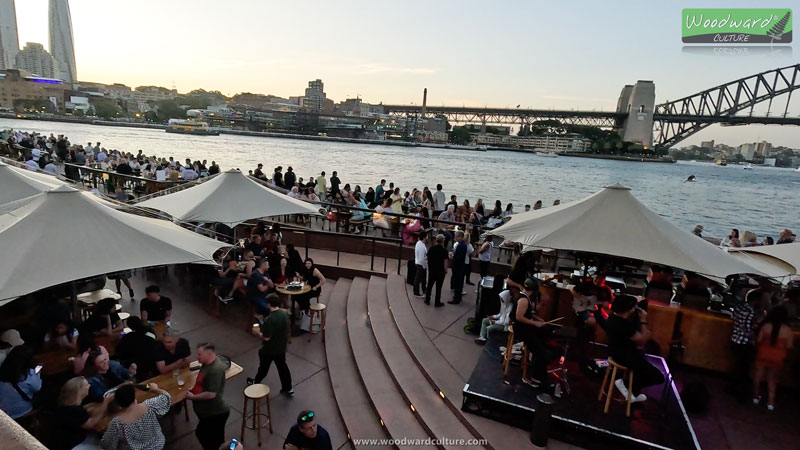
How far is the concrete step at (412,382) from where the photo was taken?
198 inches

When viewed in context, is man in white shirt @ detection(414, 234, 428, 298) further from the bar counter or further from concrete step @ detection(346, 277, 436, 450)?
the bar counter

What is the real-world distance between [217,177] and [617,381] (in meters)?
8.89

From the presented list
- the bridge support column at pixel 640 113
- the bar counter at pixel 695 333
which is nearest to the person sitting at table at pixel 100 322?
the bar counter at pixel 695 333

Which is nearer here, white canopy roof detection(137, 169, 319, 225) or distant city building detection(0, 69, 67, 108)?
white canopy roof detection(137, 169, 319, 225)

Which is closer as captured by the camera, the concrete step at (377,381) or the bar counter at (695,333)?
the concrete step at (377,381)

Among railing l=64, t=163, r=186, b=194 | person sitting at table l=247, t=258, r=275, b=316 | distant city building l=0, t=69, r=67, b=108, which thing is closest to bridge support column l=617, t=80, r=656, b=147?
railing l=64, t=163, r=186, b=194

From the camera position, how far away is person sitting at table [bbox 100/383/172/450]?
365 centimetres

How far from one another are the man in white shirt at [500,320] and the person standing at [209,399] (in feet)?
13.8

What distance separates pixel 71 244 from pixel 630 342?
687cm

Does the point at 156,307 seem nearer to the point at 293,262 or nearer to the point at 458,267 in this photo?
the point at 293,262

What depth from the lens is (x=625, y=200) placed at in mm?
6453

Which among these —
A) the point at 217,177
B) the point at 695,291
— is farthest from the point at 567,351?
the point at 217,177

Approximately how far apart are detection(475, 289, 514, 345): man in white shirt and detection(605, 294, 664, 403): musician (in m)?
1.76

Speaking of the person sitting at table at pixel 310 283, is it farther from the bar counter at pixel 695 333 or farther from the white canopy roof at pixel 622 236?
the bar counter at pixel 695 333
